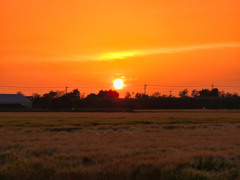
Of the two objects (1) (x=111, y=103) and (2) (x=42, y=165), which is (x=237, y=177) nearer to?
(2) (x=42, y=165)

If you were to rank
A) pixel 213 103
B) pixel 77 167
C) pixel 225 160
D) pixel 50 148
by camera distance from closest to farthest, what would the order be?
pixel 77 167 → pixel 225 160 → pixel 50 148 → pixel 213 103

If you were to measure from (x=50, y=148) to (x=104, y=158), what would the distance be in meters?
3.55

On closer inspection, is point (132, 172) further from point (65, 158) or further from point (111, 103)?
point (111, 103)

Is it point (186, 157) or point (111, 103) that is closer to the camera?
point (186, 157)

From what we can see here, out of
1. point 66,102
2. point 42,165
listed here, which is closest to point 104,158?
point 42,165

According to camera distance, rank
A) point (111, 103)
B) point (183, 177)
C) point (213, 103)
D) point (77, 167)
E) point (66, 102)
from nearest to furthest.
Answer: point (183, 177) < point (77, 167) < point (66, 102) < point (111, 103) < point (213, 103)

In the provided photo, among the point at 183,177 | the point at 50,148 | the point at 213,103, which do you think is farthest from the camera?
the point at 213,103

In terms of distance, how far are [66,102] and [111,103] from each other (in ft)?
63.4

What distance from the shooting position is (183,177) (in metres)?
9.59

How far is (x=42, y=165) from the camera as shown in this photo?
10.8m

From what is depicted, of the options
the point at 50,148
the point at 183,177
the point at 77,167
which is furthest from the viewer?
the point at 50,148

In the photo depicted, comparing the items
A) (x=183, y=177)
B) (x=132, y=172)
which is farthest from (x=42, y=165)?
(x=183, y=177)

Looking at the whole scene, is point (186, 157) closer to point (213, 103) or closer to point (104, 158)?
point (104, 158)

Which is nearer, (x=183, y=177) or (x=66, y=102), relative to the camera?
(x=183, y=177)
